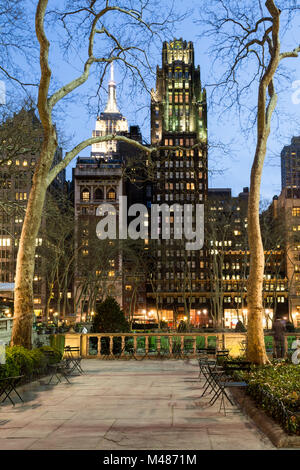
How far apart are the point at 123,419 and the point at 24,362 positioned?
4983 mm

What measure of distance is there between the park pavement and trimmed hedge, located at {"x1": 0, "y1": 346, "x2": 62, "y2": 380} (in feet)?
1.34

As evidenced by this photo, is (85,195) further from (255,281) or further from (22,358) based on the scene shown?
(22,358)

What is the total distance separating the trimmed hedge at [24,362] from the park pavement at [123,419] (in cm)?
41

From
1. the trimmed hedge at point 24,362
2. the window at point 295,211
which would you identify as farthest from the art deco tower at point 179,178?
the trimmed hedge at point 24,362

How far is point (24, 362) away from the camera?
1298 centimetres

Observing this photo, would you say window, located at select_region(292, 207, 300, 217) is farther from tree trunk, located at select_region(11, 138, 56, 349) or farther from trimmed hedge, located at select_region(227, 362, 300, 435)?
trimmed hedge, located at select_region(227, 362, 300, 435)

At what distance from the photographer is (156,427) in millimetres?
8211

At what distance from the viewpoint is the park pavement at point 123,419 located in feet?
23.4

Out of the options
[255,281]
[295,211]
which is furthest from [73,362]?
[295,211]

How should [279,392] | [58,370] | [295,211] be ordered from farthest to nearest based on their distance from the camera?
[295,211] < [58,370] < [279,392]

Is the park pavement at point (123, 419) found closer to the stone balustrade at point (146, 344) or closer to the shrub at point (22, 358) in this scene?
the shrub at point (22, 358)

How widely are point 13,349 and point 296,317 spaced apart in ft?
319
